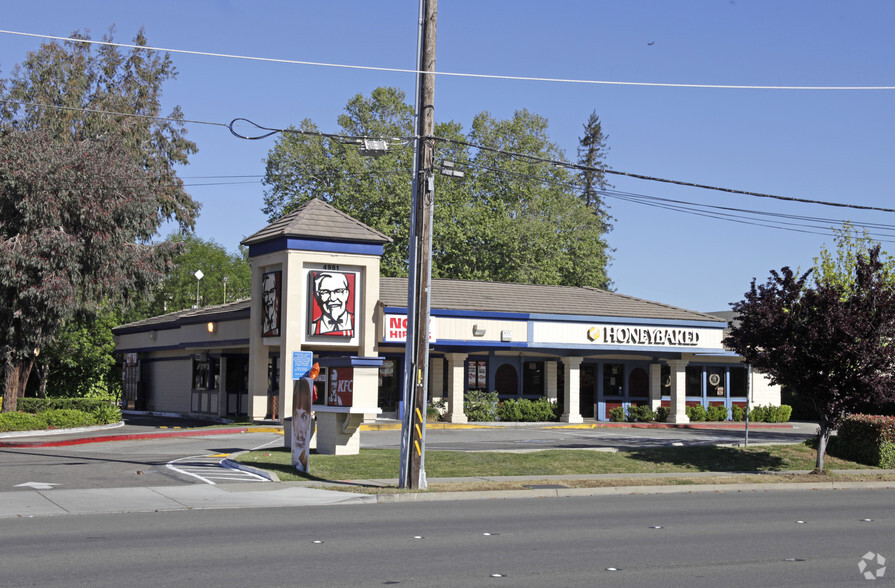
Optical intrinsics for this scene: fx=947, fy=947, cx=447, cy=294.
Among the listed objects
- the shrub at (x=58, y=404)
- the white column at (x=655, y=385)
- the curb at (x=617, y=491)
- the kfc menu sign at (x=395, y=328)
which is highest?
the kfc menu sign at (x=395, y=328)

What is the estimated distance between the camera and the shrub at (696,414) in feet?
135

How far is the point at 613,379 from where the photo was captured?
1623 inches

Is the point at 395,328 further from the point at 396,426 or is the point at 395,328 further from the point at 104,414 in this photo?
the point at 104,414

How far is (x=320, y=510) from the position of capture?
15289mm

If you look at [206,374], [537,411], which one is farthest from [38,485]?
[206,374]

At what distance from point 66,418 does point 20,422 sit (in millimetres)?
1993

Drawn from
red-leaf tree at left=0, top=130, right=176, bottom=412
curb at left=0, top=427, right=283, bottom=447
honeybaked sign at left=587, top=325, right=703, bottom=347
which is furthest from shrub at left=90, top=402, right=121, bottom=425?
honeybaked sign at left=587, top=325, right=703, bottom=347

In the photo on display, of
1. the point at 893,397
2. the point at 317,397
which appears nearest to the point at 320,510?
the point at 317,397

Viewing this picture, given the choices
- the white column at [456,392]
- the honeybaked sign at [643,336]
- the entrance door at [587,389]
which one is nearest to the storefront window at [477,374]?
the white column at [456,392]

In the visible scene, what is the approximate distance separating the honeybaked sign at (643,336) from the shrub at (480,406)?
4.88 m

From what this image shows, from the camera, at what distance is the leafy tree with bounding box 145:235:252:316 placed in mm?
79000

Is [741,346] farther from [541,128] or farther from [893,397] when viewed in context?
[541,128]

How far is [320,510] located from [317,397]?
26.5 ft

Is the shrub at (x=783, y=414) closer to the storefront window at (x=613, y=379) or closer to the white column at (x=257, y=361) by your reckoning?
the storefront window at (x=613, y=379)
